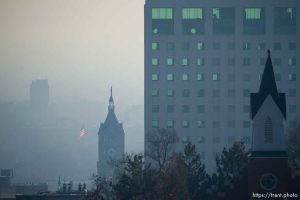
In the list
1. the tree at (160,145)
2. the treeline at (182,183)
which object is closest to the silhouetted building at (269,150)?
the treeline at (182,183)

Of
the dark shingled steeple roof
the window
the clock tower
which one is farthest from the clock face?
the dark shingled steeple roof

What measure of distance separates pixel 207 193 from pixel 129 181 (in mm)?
7903

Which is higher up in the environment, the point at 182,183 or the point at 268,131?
the point at 268,131

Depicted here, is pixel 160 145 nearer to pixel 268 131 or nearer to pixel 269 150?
pixel 268 131

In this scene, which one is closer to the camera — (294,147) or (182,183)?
(182,183)

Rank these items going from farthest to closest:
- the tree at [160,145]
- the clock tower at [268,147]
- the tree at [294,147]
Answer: the tree at [160,145] < the tree at [294,147] < the clock tower at [268,147]

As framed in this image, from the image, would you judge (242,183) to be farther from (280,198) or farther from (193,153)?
(193,153)

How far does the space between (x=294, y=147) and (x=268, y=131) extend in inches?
1541

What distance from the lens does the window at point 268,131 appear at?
411 feet

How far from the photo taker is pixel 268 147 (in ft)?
411

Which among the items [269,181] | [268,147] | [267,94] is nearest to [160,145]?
[267,94]

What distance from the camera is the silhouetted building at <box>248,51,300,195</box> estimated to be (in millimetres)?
125125

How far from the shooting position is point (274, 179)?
12581 centimetres

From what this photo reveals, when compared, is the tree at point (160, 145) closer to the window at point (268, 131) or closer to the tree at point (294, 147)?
the tree at point (294, 147)
